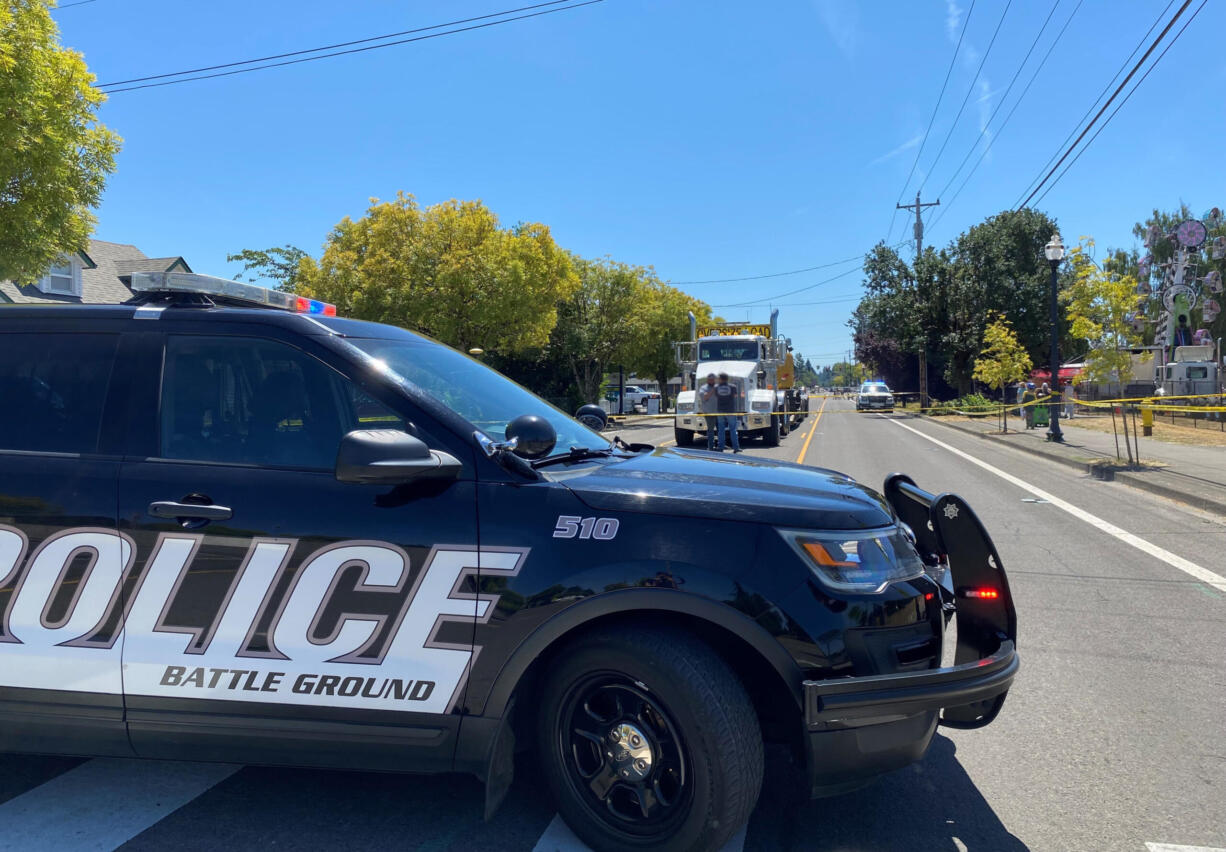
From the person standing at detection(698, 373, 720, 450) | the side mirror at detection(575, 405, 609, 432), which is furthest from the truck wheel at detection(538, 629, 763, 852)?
the person standing at detection(698, 373, 720, 450)

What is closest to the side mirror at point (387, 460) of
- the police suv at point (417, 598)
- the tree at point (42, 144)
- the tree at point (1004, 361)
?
the police suv at point (417, 598)

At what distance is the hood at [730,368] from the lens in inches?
869

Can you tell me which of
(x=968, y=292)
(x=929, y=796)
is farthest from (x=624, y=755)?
(x=968, y=292)

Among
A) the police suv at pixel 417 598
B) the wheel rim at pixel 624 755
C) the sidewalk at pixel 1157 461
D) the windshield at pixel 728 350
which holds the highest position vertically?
the windshield at pixel 728 350

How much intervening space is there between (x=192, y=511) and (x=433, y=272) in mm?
28555

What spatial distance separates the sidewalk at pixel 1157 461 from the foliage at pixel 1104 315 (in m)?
1.99

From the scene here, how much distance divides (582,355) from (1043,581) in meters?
39.6

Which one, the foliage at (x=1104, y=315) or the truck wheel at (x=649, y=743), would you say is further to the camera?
the foliage at (x=1104, y=315)

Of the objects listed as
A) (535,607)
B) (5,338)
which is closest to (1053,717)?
(535,607)

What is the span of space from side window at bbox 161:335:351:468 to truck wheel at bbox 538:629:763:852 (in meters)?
1.22

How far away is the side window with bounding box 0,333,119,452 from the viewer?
3.02 meters

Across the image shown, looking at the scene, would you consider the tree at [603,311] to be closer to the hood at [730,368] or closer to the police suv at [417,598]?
the hood at [730,368]

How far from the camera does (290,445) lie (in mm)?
2949

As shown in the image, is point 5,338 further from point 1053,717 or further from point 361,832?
point 1053,717
